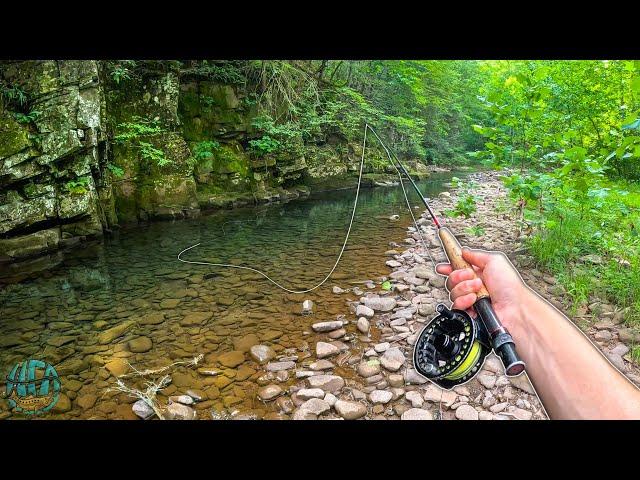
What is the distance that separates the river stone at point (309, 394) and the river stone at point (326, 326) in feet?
2.07

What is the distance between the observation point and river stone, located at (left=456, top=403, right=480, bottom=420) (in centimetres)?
174

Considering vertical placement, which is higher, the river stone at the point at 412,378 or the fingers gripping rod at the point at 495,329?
the fingers gripping rod at the point at 495,329

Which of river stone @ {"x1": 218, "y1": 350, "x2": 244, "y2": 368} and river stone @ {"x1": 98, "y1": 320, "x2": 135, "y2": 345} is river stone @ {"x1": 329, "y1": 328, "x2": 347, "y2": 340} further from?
river stone @ {"x1": 98, "y1": 320, "x2": 135, "y2": 345}

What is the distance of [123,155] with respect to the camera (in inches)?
242

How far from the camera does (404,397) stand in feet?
6.28

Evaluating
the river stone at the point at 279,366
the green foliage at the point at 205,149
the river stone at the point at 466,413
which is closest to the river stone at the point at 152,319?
the river stone at the point at 279,366

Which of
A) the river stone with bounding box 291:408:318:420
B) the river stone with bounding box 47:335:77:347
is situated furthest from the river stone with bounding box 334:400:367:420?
the river stone with bounding box 47:335:77:347

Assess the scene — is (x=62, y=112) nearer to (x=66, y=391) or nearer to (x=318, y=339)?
(x=66, y=391)

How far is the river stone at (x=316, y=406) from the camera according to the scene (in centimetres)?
186

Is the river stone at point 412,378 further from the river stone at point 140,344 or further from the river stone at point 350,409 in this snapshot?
the river stone at point 140,344

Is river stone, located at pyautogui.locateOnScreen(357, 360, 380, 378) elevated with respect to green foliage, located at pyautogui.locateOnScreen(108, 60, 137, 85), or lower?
lower

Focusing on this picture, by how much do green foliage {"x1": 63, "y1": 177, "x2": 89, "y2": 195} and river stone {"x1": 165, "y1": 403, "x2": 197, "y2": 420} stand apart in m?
4.27
